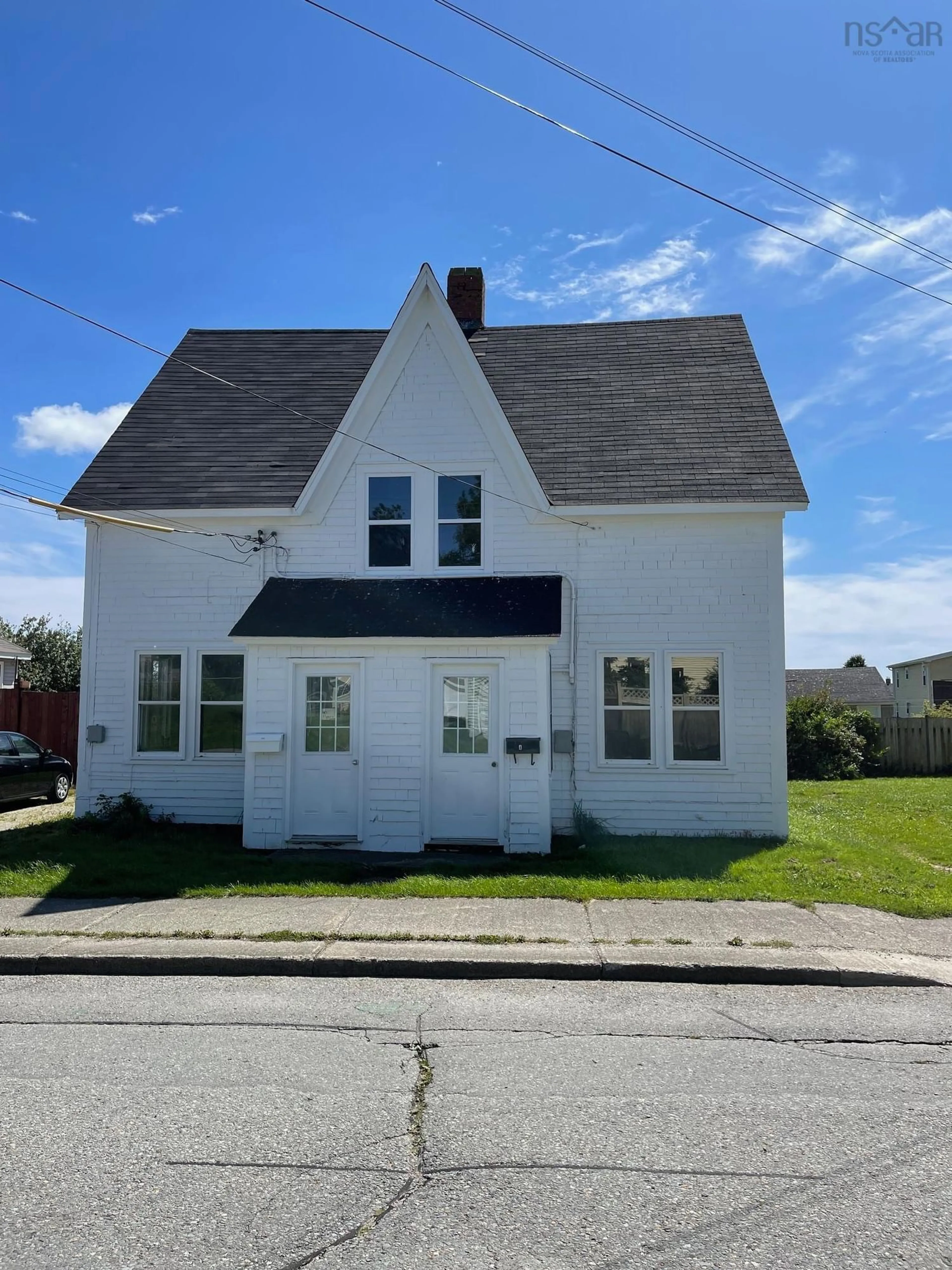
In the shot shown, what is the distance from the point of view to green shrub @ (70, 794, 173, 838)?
13.0m

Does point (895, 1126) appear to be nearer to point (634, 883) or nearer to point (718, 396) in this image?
point (634, 883)

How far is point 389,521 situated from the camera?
13508 millimetres

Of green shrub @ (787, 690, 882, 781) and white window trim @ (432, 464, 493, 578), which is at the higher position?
white window trim @ (432, 464, 493, 578)

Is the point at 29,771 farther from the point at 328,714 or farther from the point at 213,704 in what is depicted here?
the point at 328,714

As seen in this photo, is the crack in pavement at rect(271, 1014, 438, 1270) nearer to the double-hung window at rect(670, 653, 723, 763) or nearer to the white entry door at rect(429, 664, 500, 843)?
the white entry door at rect(429, 664, 500, 843)

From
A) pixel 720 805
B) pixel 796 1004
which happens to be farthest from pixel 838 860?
pixel 796 1004

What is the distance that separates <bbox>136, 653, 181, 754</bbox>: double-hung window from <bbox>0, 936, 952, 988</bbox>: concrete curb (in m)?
6.38

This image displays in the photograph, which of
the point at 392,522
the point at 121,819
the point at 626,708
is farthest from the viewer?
the point at 392,522

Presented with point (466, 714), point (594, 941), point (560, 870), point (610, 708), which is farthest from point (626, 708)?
point (594, 941)

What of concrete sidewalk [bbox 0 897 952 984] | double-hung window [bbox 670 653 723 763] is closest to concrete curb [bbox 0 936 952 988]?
concrete sidewalk [bbox 0 897 952 984]

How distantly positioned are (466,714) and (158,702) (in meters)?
4.78

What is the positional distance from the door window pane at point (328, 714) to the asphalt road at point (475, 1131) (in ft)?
18.9

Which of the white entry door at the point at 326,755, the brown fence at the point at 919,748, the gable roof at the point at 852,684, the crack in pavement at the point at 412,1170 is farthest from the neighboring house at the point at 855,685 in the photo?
the crack in pavement at the point at 412,1170

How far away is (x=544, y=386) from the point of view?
52.2ft
